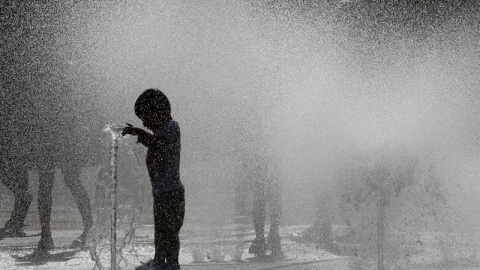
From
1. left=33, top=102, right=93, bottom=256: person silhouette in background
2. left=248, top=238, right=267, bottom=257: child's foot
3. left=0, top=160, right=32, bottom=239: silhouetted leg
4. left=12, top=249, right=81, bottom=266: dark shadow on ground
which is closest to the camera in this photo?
left=12, top=249, right=81, bottom=266: dark shadow on ground

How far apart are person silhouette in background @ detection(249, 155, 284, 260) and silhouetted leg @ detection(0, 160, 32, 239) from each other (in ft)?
8.89

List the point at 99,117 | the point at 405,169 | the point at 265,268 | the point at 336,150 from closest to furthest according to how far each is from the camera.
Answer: the point at 265,268, the point at 405,169, the point at 336,150, the point at 99,117

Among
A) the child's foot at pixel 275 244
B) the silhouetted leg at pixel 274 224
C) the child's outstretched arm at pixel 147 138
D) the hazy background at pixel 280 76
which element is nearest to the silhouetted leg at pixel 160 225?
the child's outstretched arm at pixel 147 138

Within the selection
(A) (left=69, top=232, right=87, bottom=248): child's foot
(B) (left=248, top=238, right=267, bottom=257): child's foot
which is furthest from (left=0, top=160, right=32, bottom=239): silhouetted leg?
(B) (left=248, top=238, right=267, bottom=257): child's foot

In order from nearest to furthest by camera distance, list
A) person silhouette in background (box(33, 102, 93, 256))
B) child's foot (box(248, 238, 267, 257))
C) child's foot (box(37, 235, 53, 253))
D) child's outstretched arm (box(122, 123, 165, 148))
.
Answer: child's outstretched arm (box(122, 123, 165, 148))
child's foot (box(248, 238, 267, 257))
child's foot (box(37, 235, 53, 253))
person silhouette in background (box(33, 102, 93, 256))

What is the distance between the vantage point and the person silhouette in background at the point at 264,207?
20.6 ft

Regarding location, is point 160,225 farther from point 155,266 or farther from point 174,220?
point 155,266

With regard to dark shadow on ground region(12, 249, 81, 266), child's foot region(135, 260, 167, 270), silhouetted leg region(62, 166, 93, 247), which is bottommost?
dark shadow on ground region(12, 249, 81, 266)

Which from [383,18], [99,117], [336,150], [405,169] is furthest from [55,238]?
[383,18]

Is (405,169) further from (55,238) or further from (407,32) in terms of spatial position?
(407,32)

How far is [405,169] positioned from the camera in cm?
588

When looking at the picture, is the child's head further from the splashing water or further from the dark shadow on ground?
the dark shadow on ground

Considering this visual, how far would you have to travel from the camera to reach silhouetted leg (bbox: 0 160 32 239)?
24.8 feet

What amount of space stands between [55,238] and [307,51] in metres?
5.33
